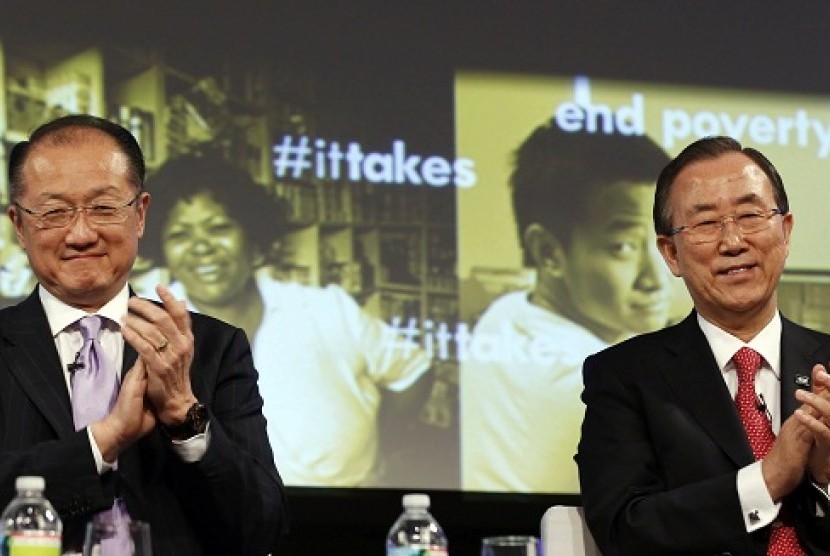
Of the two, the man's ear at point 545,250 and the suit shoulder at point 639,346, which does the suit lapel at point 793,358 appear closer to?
the suit shoulder at point 639,346

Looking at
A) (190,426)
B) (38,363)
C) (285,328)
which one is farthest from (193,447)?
(285,328)

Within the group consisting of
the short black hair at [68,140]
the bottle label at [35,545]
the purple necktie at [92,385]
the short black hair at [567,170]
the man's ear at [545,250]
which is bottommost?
the bottle label at [35,545]

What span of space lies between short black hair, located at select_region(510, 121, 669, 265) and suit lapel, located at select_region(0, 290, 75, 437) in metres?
2.61

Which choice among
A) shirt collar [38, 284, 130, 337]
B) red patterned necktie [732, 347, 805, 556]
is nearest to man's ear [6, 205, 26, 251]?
shirt collar [38, 284, 130, 337]

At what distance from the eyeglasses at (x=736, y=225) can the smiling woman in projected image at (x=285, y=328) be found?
2021mm

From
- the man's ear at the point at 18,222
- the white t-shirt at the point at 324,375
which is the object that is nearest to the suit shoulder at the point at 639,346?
the man's ear at the point at 18,222

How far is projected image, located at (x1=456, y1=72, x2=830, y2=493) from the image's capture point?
5.72 metres

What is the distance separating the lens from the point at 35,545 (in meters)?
2.68

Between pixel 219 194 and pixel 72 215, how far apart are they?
84.3 inches

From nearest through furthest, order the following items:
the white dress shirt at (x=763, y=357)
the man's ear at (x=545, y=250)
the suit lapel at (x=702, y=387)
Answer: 1. the suit lapel at (x=702, y=387)
2. the white dress shirt at (x=763, y=357)
3. the man's ear at (x=545, y=250)

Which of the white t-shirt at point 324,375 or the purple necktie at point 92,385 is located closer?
the purple necktie at point 92,385

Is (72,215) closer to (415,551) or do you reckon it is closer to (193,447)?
(193,447)

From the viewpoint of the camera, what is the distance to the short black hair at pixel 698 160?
3803mm

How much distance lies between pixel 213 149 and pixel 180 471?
2426 millimetres
